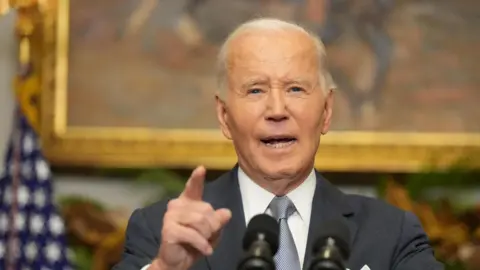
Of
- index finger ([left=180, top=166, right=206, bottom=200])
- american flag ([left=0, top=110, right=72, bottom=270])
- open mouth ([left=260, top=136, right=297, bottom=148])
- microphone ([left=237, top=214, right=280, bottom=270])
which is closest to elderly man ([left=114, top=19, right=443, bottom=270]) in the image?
open mouth ([left=260, top=136, right=297, bottom=148])

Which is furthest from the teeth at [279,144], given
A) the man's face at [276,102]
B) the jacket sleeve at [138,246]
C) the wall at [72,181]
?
the wall at [72,181]

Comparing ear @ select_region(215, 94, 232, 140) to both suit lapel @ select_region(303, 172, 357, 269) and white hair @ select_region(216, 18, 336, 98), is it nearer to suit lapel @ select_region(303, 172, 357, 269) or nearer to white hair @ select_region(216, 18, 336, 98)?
white hair @ select_region(216, 18, 336, 98)

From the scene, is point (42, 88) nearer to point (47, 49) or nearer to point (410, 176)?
point (47, 49)

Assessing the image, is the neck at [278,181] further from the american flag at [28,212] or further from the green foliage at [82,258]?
the green foliage at [82,258]

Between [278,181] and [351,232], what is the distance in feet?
0.70

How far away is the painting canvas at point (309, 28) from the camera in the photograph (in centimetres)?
369

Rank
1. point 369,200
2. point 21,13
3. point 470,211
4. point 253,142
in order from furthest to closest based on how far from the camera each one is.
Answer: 1. point 470,211
2. point 21,13
3. point 369,200
4. point 253,142

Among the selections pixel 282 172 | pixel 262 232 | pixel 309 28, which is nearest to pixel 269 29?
pixel 282 172

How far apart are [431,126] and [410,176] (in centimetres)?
25

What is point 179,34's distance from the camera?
3715 mm

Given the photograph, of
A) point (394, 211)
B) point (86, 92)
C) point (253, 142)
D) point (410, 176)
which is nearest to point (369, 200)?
point (394, 211)

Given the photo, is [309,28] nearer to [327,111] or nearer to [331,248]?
[327,111]

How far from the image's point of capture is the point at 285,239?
1973 millimetres

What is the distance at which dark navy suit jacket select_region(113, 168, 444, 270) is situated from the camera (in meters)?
1.97
